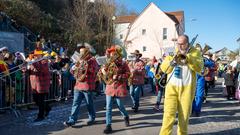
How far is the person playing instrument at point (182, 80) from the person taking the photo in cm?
692

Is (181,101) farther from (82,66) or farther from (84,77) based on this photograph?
(82,66)

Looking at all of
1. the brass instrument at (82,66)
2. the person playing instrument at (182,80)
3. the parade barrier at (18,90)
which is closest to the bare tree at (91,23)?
the parade barrier at (18,90)

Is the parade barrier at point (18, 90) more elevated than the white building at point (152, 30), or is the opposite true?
the white building at point (152, 30)

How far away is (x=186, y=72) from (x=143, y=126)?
2.58 meters

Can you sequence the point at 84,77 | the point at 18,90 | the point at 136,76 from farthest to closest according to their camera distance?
the point at 136,76 → the point at 18,90 → the point at 84,77

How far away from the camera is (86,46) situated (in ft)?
30.9

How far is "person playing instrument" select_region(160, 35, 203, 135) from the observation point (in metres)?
6.92

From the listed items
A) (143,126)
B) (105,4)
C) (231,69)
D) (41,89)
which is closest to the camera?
(143,126)

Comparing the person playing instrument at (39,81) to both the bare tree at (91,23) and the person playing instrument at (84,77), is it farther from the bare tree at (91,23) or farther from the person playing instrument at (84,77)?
the bare tree at (91,23)

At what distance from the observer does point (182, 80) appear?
7020 mm

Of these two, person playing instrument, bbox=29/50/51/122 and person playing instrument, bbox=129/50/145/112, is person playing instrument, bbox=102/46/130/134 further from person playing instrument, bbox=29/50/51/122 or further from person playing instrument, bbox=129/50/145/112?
person playing instrument, bbox=129/50/145/112

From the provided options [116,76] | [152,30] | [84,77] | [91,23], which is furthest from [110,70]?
[152,30]

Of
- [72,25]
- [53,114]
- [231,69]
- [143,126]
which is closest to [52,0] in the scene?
[72,25]

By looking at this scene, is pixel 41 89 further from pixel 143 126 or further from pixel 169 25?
pixel 169 25
